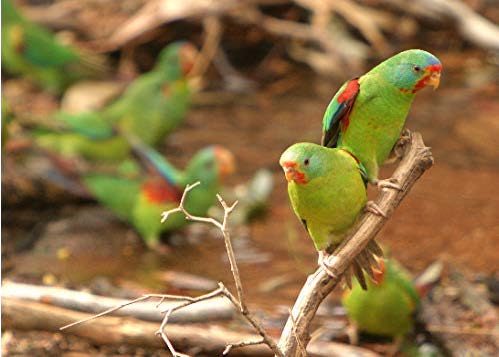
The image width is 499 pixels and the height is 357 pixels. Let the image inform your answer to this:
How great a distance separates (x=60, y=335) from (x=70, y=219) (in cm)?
137

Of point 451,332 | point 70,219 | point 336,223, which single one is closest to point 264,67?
point 70,219

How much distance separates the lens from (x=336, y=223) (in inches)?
77.7

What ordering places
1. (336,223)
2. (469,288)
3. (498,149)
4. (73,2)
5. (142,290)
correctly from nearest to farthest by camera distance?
1. (336,223)
2. (469,288)
3. (142,290)
4. (498,149)
5. (73,2)

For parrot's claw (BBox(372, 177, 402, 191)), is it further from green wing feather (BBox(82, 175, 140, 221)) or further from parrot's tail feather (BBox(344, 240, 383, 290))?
green wing feather (BBox(82, 175, 140, 221))

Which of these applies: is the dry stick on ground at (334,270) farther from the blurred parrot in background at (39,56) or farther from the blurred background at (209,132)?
the blurred parrot in background at (39,56)

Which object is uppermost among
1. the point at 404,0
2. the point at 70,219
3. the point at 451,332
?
the point at 404,0

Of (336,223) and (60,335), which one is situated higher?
(336,223)

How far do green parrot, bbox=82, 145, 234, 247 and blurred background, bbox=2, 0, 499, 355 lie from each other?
0.01 meters

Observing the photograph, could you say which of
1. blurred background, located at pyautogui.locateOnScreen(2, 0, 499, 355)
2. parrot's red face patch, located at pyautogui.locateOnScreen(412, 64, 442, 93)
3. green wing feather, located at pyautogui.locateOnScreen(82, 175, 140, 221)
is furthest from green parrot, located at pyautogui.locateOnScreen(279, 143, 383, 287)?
green wing feather, located at pyautogui.locateOnScreen(82, 175, 140, 221)

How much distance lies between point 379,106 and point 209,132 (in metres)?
3.42

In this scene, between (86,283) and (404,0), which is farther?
(404,0)

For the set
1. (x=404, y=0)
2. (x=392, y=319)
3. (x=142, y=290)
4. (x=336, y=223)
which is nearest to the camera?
(x=336, y=223)

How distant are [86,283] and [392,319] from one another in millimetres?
1308

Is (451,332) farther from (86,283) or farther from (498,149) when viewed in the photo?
(498,149)
